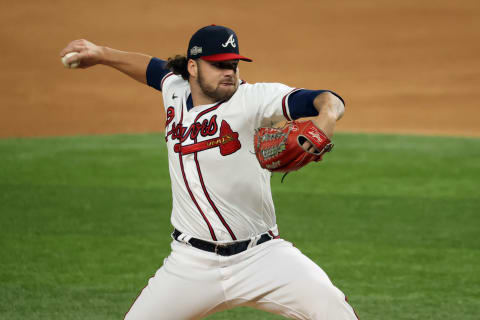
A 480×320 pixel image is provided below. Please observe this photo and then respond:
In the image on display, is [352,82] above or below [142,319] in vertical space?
below

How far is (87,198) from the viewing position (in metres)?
9.30

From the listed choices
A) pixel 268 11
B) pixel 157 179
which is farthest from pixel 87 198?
pixel 268 11

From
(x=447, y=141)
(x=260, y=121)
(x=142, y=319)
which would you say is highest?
(x=260, y=121)

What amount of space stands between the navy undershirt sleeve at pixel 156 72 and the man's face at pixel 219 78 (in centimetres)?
60

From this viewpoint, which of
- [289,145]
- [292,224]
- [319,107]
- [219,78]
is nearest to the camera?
[289,145]

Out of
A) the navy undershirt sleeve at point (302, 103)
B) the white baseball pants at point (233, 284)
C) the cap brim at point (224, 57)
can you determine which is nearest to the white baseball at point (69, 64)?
the cap brim at point (224, 57)

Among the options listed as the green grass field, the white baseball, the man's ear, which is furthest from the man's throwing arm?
the green grass field

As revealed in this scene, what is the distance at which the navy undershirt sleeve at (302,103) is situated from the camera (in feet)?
12.1

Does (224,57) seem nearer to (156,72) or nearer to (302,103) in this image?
(302,103)

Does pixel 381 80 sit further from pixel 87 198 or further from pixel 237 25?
pixel 87 198

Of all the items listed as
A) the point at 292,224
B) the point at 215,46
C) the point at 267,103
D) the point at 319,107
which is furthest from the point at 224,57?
the point at 292,224

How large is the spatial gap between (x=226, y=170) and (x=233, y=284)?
22.2 inches

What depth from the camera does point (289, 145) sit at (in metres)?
3.43

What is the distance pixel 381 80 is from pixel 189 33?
5.04 metres
